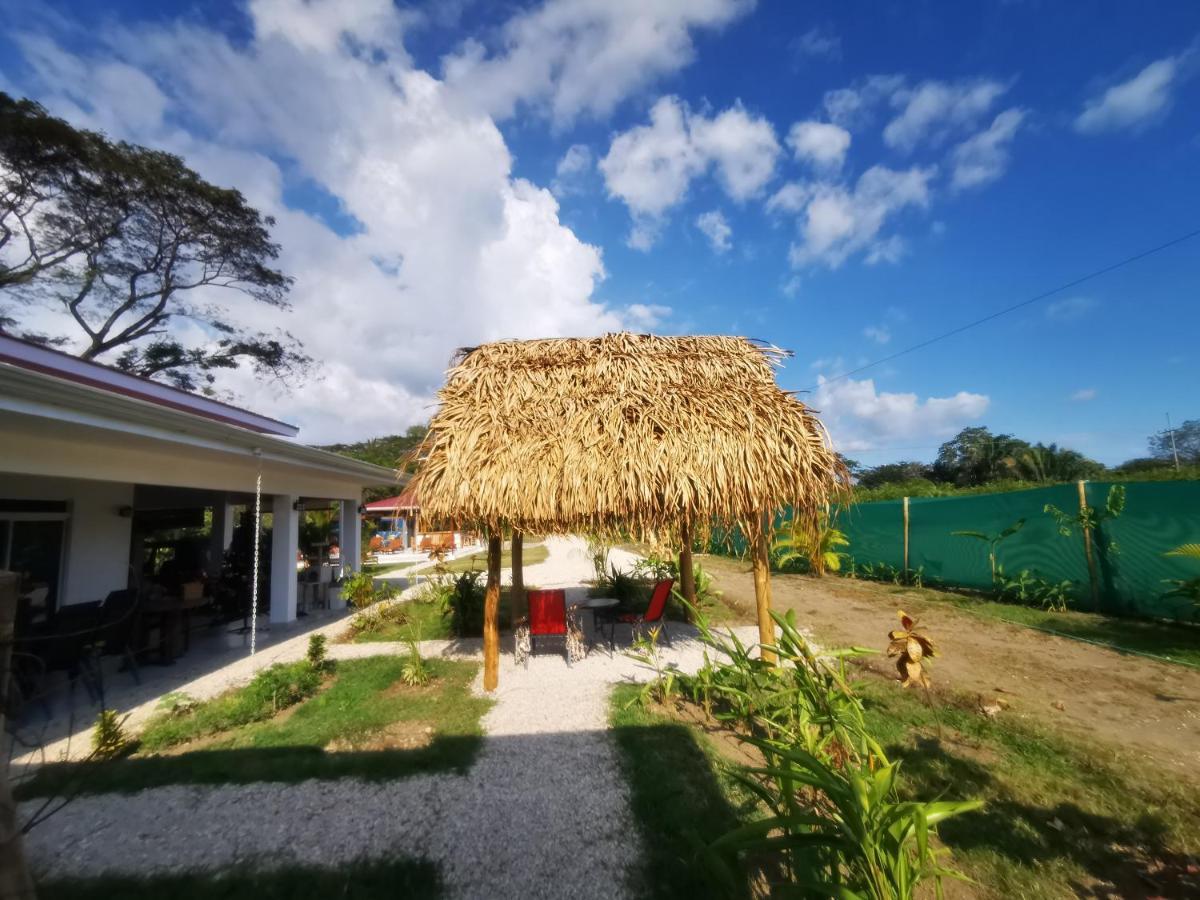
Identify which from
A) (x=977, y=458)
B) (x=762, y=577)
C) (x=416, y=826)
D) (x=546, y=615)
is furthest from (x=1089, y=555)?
(x=977, y=458)

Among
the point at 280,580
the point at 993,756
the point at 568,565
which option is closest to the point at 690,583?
the point at 993,756

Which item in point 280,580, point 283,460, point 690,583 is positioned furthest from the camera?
point 280,580

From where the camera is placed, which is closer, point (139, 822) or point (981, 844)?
point (981, 844)

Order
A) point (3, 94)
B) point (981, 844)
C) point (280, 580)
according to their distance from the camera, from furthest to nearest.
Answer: point (3, 94) < point (280, 580) < point (981, 844)

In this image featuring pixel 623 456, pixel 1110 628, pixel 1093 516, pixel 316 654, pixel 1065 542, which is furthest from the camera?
pixel 1065 542

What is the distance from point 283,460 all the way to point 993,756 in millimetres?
8899

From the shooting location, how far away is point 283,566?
9.38m

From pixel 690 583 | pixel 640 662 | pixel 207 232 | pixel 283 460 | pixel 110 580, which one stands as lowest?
pixel 640 662

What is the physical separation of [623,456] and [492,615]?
7.80 feet

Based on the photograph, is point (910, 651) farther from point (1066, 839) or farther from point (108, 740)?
point (108, 740)

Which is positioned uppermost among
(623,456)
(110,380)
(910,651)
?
(110,380)

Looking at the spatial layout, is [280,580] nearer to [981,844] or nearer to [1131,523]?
[981,844]

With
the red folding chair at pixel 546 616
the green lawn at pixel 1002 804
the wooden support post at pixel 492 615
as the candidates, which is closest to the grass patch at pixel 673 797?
the green lawn at pixel 1002 804

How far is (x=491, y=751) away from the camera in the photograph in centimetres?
421
